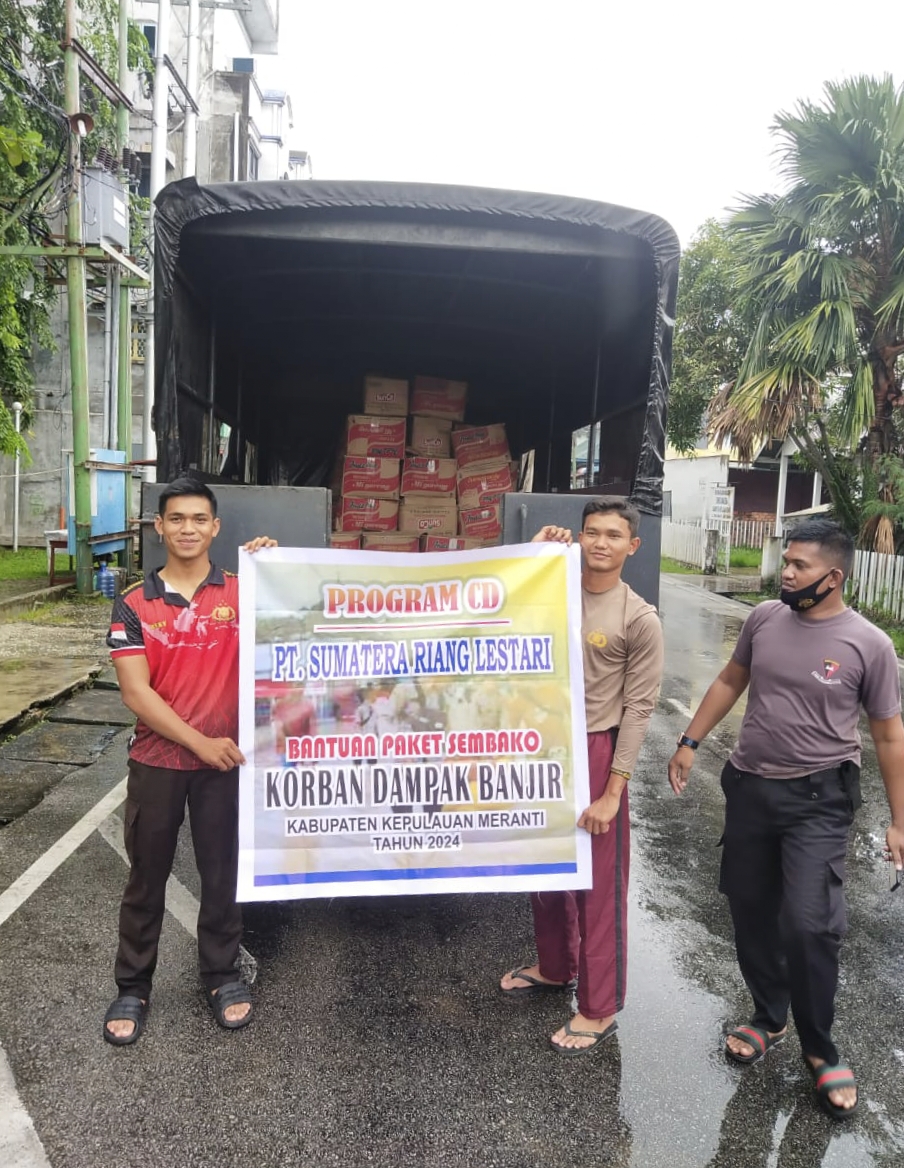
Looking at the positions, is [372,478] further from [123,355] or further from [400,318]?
[123,355]

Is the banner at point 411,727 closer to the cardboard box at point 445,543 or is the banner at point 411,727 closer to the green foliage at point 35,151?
the cardboard box at point 445,543

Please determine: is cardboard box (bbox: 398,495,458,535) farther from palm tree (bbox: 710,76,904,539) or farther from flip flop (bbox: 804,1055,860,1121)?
palm tree (bbox: 710,76,904,539)

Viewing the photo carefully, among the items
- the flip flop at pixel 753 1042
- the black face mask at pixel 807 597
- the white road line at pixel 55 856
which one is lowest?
the white road line at pixel 55 856

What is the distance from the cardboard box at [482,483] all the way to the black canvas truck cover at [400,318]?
0.51 meters

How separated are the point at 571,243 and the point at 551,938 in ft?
10.1

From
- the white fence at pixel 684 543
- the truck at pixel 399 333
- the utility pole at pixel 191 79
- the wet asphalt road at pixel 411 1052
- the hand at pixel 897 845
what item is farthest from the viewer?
the white fence at pixel 684 543

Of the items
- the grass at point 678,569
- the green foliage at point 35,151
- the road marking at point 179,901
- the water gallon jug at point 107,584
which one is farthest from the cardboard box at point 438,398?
the grass at point 678,569

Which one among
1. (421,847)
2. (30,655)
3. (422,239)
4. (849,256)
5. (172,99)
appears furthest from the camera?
(172,99)

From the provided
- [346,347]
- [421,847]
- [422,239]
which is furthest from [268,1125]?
[346,347]

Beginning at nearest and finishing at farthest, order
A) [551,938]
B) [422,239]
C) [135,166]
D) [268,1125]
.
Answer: [268,1125]
[551,938]
[422,239]
[135,166]

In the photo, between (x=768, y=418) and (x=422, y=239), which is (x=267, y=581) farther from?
(x=768, y=418)

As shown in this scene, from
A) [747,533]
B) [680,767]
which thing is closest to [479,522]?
[680,767]

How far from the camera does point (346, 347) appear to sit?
6.67 m

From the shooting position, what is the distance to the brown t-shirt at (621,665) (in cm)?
288
